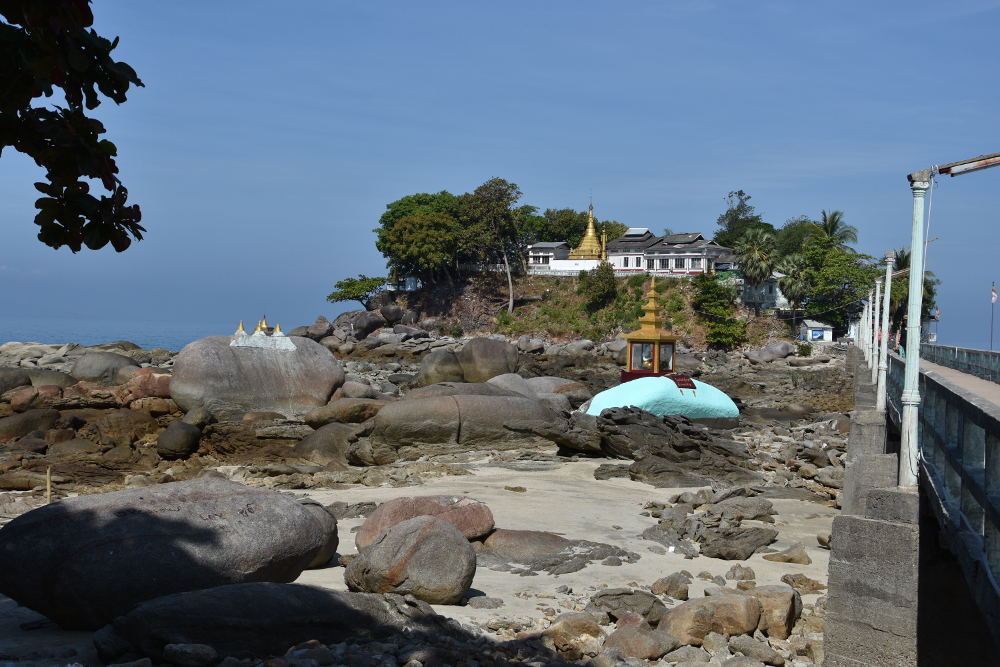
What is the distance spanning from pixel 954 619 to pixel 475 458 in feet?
32.7

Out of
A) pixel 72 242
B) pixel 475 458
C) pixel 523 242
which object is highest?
pixel 523 242

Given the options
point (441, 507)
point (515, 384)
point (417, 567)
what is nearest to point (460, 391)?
point (515, 384)

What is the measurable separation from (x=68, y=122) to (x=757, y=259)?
62.9m

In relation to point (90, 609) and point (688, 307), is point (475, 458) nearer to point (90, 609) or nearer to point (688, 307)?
point (90, 609)

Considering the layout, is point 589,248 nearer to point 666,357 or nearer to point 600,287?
point 600,287

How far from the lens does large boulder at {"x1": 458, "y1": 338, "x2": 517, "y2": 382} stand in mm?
35812

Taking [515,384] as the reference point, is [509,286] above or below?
above

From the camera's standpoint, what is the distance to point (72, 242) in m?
3.54

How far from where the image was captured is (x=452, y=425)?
17.8 m

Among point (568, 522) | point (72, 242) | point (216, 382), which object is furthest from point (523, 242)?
point (72, 242)

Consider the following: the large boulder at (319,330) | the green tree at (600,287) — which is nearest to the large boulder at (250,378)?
the large boulder at (319,330)

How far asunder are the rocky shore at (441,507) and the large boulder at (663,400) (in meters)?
1.08

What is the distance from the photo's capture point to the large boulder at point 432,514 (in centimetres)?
880

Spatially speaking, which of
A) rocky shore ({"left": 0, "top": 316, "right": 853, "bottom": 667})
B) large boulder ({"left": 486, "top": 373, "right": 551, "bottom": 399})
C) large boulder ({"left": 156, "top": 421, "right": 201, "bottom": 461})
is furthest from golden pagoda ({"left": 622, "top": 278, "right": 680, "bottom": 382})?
large boulder ({"left": 156, "top": 421, "right": 201, "bottom": 461})
